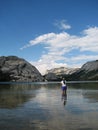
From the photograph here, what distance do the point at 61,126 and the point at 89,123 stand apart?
202cm

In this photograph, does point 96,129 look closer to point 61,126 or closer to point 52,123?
point 61,126

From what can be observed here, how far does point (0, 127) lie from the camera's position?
56.4ft

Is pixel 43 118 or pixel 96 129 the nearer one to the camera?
pixel 96 129

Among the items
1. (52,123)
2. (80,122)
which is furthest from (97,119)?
(52,123)

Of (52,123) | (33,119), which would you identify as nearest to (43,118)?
(33,119)

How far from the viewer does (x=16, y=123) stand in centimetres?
1848

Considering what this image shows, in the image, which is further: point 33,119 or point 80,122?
point 33,119

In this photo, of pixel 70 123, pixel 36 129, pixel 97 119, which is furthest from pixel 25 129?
pixel 97 119

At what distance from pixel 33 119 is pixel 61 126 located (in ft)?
11.0

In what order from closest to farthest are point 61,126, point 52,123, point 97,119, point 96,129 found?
point 96,129 → point 61,126 → point 52,123 → point 97,119

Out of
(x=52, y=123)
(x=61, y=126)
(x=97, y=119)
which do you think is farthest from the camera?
(x=97, y=119)

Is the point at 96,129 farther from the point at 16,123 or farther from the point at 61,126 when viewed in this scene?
the point at 16,123

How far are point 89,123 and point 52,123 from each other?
2.40 m

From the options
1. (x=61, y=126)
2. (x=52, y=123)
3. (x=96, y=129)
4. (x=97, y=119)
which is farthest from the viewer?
(x=97, y=119)
